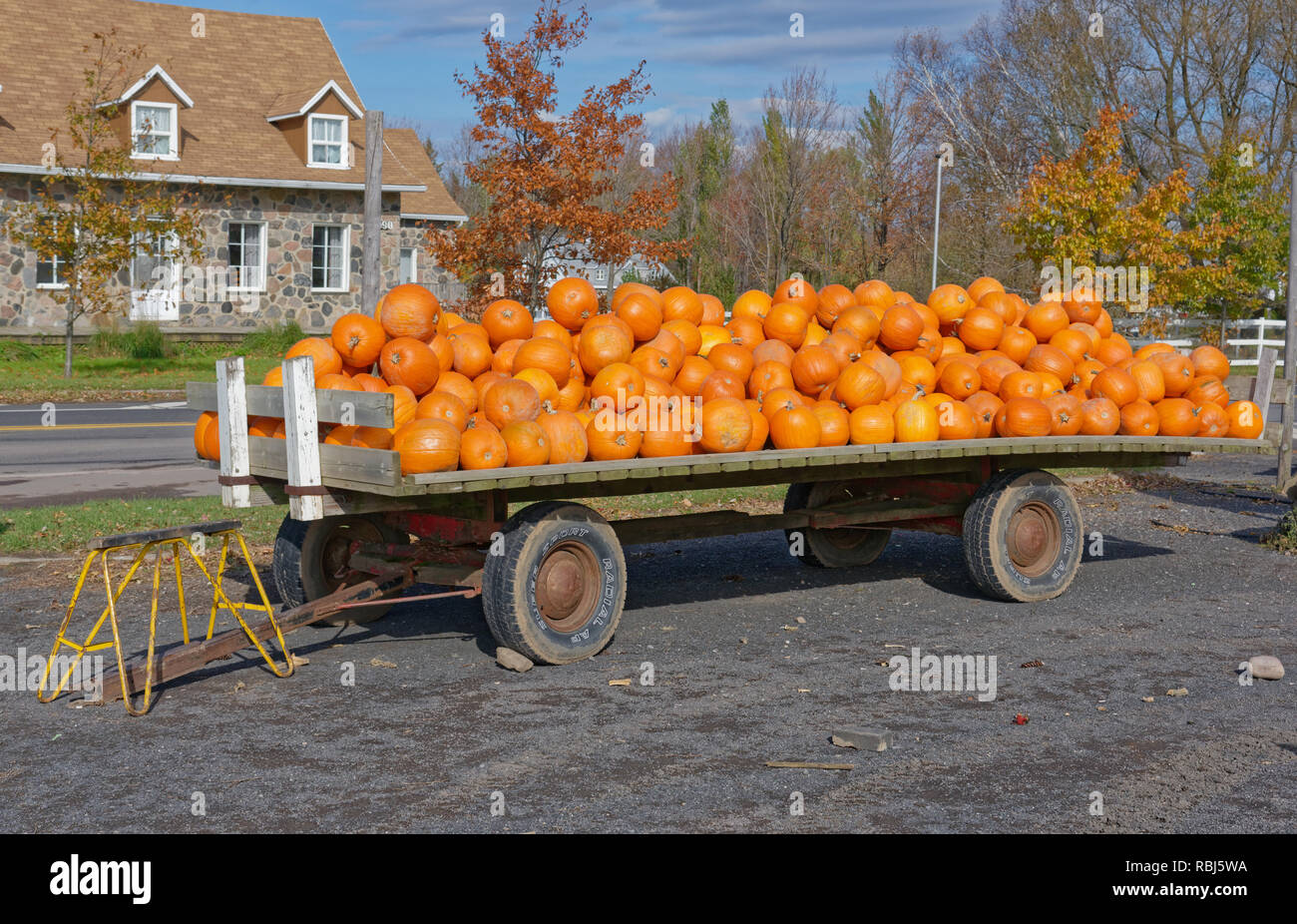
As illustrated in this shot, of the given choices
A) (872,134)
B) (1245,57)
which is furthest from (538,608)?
(1245,57)

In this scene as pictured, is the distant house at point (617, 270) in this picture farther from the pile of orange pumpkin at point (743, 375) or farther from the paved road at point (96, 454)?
the pile of orange pumpkin at point (743, 375)

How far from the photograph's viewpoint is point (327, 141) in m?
34.5

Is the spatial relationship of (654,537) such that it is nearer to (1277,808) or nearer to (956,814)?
(956,814)

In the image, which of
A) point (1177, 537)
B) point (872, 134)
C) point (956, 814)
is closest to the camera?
point (956, 814)

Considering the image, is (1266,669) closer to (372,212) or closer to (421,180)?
(372,212)

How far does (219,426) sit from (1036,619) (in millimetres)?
5274

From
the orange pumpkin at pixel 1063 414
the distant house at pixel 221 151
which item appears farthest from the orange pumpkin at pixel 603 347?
the distant house at pixel 221 151

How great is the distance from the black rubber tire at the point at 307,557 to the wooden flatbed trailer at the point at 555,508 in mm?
11

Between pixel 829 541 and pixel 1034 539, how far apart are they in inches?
66.0

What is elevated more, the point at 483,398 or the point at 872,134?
the point at 872,134

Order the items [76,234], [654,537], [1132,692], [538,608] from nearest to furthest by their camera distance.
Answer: [1132,692] < [538,608] < [654,537] < [76,234]

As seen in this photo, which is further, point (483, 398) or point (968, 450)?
point (968, 450)

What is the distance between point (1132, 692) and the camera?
271 inches

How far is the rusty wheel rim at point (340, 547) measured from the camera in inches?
325
